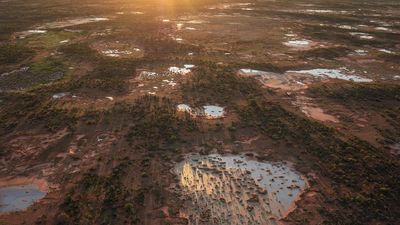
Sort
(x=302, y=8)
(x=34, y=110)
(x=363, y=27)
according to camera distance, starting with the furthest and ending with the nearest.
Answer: (x=302, y=8) < (x=363, y=27) < (x=34, y=110)

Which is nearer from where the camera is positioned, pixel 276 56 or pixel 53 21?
pixel 276 56

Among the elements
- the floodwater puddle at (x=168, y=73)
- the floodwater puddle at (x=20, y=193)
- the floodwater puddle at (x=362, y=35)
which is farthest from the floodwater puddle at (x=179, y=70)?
the floodwater puddle at (x=362, y=35)

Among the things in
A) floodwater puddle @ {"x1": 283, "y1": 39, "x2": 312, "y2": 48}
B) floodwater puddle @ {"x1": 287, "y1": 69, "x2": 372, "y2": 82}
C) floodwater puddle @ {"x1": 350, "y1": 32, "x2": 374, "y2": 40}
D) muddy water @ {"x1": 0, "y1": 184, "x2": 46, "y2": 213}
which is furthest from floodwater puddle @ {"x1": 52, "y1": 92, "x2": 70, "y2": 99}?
floodwater puddle @ {"x1": 350, "y1": 32, "x2": 374, "y2": 40}

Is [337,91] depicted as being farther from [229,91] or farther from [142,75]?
[142,75]

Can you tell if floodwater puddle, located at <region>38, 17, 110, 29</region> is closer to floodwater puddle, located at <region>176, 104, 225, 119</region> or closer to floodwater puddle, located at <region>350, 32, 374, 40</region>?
floodwater puddle, located at <region>176, 104, 225, 119</region>

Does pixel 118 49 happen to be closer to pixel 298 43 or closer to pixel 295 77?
pixel 295 77

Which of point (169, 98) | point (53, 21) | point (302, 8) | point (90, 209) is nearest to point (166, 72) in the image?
point (169, 98)

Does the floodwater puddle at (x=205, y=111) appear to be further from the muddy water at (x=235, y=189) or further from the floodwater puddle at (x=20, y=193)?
the floodwater puddle at (x=20, y=193)
